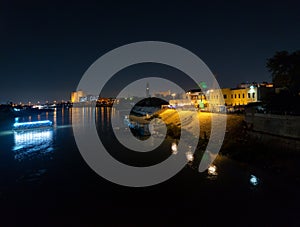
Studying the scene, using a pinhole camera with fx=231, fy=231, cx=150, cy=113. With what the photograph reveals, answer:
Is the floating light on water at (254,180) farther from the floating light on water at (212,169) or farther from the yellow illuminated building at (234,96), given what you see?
the yellow illuminated building at (234,96)

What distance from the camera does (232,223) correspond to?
9188 mm

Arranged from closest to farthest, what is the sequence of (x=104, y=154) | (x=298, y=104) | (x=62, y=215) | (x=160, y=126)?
(x=62, y=215) < (x=298, y=104) < (x=104, y=154) < (x=160, y=126)

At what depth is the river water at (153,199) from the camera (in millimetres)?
9711

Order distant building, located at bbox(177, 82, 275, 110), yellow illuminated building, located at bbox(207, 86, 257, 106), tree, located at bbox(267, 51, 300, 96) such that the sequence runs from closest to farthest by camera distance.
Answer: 1. tree, located at bbox(267, 51, 300, 96)
2. distant building, located at bbox(177, 82, 275, 110)
3. yellow illuminated building, located at bbox(207, 86, 257, 106)

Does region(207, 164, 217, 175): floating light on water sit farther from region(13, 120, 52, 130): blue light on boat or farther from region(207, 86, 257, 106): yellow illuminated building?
region(13, 120, 52, 130): blue light on boat

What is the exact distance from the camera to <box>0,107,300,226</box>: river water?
9.71 m

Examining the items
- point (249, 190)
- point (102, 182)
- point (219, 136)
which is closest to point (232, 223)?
point (249, 190)

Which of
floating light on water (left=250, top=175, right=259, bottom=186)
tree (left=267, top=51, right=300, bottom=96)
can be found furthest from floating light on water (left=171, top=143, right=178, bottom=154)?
tree (left=267, top=51, right=300, bottom=96)

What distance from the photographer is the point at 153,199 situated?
11.9 meters

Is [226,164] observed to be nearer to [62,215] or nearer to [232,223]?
[232,223]

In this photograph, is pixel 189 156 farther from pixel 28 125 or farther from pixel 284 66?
pixel 28 125

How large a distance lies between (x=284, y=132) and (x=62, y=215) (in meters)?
15.6

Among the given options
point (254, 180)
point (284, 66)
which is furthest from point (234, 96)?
point (254, 180)

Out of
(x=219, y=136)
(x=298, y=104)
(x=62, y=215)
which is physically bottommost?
(x=62, y=215)
